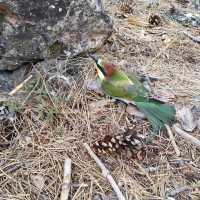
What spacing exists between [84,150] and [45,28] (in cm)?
64

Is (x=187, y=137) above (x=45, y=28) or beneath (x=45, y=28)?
beneath

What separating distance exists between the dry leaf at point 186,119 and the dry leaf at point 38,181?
0.71m

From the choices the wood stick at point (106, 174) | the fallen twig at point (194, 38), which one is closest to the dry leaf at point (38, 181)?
the wood stick at point (106, 174)

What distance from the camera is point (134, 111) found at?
212cm

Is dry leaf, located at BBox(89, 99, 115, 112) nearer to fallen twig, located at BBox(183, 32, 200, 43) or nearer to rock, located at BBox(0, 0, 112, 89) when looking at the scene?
rock, located at BBox(0, 0, 112, 89)

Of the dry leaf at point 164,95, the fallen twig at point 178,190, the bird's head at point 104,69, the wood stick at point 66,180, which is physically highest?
the bird's head at point 104,69

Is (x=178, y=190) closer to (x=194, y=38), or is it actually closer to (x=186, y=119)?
(x=186, y=119)

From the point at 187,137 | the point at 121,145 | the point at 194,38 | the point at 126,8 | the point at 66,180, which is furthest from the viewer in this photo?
the point at 126,8

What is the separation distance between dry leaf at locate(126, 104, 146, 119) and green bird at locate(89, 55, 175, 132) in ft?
0.06

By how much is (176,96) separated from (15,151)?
0.88 m

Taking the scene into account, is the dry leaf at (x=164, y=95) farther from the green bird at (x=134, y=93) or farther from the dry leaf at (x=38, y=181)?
the dry leaf at (x=38, y=181)

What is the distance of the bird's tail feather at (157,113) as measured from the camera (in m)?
2.05

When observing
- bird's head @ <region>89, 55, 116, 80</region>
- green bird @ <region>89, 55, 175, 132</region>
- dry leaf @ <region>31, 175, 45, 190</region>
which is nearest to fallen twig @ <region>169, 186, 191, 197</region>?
green bird @ <region>89, 55, 175, 132</region>

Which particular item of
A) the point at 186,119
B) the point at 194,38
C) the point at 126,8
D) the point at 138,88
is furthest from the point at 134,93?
the point at 126,8
